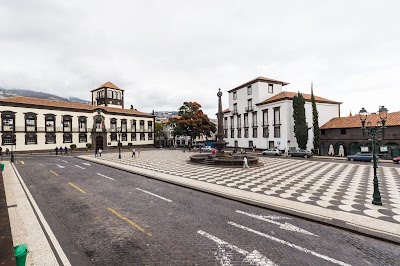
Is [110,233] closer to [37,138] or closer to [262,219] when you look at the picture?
[262,219]

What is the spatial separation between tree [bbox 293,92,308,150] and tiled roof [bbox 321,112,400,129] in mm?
5004

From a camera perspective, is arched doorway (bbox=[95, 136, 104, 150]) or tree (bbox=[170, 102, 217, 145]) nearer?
arched doorway (bbox=[95, 136, 104, 150])

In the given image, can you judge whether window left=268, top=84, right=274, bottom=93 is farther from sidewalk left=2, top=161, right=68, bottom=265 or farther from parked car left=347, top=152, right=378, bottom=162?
sidewalk left=2, top=161, right=68, bottom=265

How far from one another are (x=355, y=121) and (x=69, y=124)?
58177 millimetres

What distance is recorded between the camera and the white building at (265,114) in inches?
1567

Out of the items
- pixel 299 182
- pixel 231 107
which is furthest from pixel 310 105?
pixel 299 182

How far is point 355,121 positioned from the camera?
34.4 meters

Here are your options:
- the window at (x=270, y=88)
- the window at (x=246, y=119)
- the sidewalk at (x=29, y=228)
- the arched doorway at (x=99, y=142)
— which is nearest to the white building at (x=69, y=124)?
the arched doorway at (x=99, y=142)

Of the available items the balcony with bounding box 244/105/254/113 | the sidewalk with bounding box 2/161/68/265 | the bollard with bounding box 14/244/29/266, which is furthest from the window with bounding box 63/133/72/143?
the bollard with bounding box 14/244/29/266

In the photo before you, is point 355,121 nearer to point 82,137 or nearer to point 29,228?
point 29,228

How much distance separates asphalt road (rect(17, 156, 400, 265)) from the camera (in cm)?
531

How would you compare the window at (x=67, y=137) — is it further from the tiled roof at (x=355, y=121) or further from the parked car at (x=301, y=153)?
the tiled roof at (x=355, y=121)

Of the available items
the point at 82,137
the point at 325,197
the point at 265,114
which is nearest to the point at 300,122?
the point at 265,114

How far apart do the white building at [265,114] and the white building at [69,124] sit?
2694 cm
